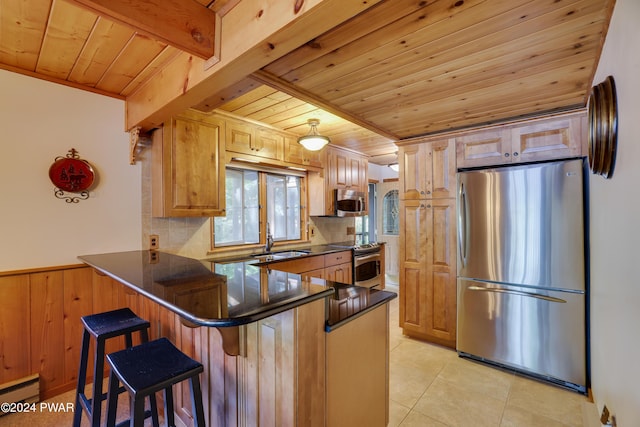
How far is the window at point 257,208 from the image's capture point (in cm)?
318

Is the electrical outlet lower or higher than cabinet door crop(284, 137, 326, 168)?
lower

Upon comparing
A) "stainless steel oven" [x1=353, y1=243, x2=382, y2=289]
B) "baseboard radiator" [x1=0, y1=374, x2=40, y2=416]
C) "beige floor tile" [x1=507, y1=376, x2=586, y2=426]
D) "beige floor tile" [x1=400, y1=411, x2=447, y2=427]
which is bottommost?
"beige floor tile" [x1=507, y1=376, x2=586, y2=426]

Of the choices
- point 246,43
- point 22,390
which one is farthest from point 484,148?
point 22,390

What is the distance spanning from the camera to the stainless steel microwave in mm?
4023

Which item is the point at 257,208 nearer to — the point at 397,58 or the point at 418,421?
the point at 397,58

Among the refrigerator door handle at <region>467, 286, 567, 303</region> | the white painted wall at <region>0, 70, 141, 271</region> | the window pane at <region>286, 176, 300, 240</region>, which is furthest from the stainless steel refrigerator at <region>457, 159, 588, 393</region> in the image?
the white painted wall at <region>0, 70, 141, 271</region>

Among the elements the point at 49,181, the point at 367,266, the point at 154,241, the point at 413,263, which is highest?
the point at 49,181

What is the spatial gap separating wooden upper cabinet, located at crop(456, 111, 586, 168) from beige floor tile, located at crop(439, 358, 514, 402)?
1.78 meters

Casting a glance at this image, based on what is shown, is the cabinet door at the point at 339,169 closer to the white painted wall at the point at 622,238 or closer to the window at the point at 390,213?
the window at the point at 390,213

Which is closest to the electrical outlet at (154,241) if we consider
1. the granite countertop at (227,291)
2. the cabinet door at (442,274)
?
the granite countertop at (227,291)

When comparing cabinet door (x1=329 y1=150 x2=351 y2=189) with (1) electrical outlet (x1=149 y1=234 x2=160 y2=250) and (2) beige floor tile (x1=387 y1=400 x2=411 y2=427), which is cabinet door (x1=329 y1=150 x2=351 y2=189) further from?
(2) beige floor tile (x1=387 y1=400 x2=411 y2=427)

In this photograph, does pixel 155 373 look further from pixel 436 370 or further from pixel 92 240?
pixel 436 370

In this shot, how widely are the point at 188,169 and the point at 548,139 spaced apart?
2.96 metres

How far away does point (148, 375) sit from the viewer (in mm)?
1156
